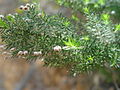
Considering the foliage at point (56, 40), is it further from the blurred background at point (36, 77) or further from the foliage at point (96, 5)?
the blurred background at point (36, 77)

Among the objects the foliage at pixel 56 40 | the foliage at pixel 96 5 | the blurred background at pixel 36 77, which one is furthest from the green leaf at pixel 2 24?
the blurred background at pixel 36 77

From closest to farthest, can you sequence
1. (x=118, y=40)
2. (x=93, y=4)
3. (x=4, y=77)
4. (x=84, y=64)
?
1. (x=84, y=64)
2. (x=118, y=40)
3. (x=93, y=4)
4. (x=4, y=77)

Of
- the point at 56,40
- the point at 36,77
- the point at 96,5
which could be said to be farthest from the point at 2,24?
the point at 36,77

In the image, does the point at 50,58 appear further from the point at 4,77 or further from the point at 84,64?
the point at 4,77

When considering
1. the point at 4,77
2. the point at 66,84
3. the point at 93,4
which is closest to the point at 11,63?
the point at 4,77

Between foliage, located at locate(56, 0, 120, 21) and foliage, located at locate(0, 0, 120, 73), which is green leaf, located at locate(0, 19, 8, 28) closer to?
foliage, located at locate(0, 0, 120, 73)

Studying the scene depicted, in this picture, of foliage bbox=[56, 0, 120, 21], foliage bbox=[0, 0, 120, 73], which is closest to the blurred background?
foliage bbox=[56, 0, 120, 21]

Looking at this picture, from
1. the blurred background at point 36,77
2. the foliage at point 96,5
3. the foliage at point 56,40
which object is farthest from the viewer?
the blurred background at point 36,77

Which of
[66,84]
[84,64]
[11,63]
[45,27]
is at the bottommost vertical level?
[66,84]
